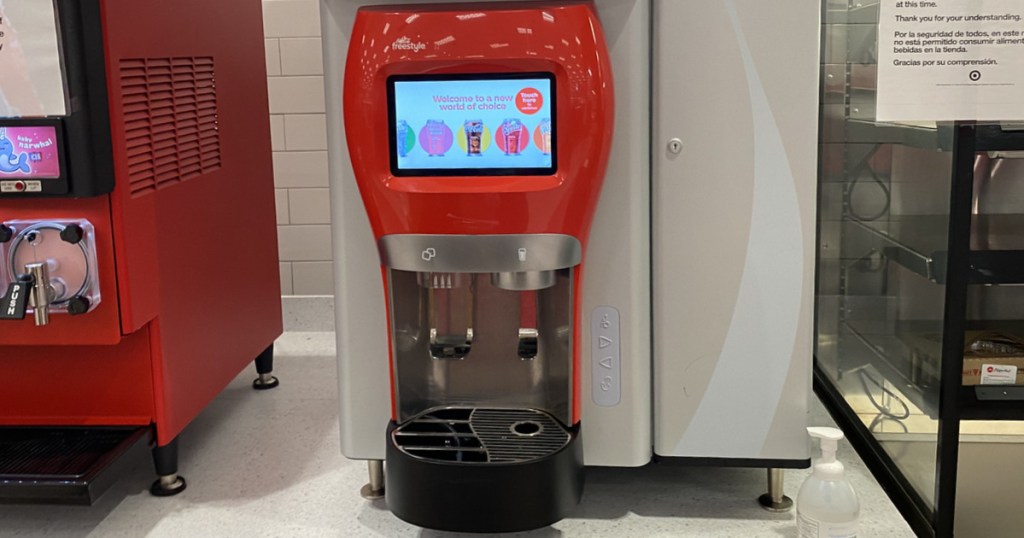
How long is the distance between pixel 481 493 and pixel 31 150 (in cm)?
67

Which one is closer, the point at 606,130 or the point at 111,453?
the point at 606,130

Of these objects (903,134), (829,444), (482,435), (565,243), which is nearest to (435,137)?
(565,243)

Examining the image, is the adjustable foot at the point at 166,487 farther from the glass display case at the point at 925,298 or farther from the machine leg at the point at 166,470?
the glass display case at the point at 925,298

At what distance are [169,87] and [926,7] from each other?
3.31 feet

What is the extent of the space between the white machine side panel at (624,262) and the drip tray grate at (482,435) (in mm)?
80

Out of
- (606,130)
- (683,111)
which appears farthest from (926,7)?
(606,130)

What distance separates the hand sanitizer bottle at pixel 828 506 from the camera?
113 cm

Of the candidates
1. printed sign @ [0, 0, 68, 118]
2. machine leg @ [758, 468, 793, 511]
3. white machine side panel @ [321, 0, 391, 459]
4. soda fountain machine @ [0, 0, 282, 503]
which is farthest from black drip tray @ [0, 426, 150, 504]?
machine leg @ [758, 468, 793, 511]

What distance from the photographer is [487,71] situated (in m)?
1.09

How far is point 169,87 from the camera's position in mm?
1330

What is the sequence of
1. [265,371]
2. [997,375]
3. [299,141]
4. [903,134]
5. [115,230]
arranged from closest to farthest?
1. [115,230]
2. [997,375]
3. [903,134]
4. [265,371]
5. [299,141]

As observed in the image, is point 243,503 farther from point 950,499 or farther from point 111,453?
point 950,499

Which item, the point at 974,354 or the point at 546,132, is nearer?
the point at 546,132

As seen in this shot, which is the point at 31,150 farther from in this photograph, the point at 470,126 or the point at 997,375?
the point at 997,375
